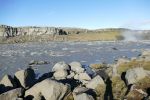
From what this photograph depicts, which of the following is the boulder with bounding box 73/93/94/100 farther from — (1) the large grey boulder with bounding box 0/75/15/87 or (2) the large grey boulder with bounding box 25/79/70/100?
(1) the large grey boulder with bounding box 0/75/15/87

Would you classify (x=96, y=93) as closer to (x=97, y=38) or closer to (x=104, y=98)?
(x=104, y=98)

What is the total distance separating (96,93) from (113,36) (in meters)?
174

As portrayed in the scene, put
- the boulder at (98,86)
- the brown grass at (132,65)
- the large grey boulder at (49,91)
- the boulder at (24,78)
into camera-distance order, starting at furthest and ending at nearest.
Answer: the brown grass at (132,65)
the boulder at (24,78)
the boulder at (98,86)
the large grey boulder at (49,91)

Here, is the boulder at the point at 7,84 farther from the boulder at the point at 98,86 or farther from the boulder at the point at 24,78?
the boulder at the point at 98,86

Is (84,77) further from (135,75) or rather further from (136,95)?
(136,95)

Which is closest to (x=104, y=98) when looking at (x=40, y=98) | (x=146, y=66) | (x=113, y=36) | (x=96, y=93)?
(x=96, y=93)

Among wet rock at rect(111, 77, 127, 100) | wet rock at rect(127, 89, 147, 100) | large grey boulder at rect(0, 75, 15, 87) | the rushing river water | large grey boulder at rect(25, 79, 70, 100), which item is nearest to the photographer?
large grey boulder at rect(25, 79, 70, 100)

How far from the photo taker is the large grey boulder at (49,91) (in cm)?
1764

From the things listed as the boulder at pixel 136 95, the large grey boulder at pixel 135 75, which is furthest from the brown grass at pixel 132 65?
the boulder at pixel 136 95

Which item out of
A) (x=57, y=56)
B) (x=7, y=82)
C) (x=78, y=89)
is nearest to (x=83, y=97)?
(x=78, y=89)

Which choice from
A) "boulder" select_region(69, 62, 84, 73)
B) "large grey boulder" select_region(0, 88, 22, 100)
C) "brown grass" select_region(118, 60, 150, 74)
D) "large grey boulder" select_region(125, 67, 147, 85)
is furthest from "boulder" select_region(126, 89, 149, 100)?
"boulder" select_region(69, 62, 84, 73)

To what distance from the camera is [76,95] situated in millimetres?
17406

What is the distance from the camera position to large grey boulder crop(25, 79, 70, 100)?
17.6 meters

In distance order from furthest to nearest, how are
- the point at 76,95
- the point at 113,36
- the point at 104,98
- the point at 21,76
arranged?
the point at 113,36 < the point at 21,76 < the point at 104,98 < the point at 76,95
